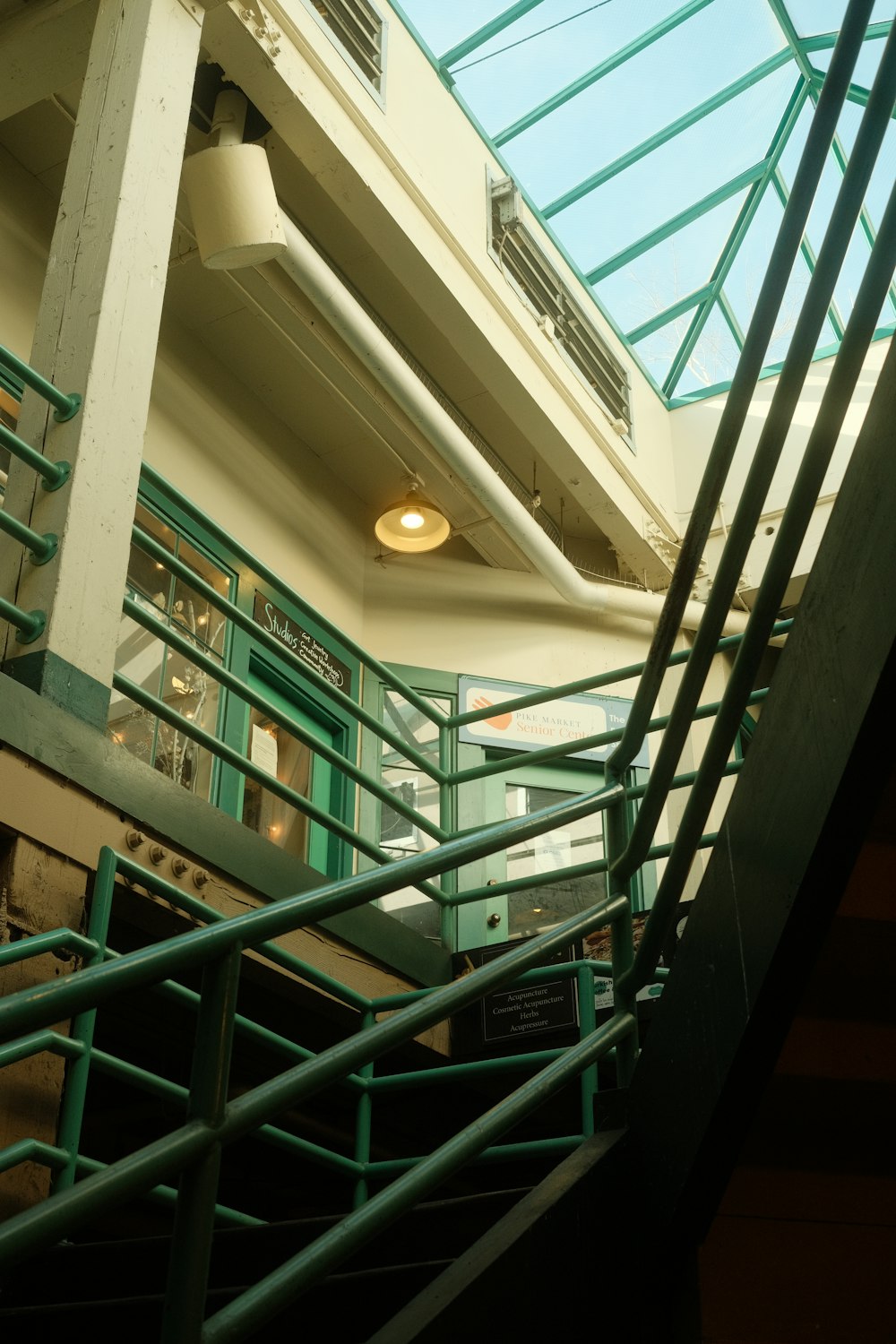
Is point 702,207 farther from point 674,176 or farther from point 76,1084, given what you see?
point 76,1084

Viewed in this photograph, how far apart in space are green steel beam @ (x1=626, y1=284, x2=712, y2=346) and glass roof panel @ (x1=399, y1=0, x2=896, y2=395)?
17 mm

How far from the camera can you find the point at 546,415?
9.02 m

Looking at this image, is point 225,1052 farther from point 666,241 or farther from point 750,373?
point 666,241

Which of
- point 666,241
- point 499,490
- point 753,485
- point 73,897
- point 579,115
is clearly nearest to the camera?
point 753,485

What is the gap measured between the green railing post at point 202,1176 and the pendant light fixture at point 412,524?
7.03 metres

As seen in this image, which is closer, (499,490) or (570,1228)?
(570,1228)

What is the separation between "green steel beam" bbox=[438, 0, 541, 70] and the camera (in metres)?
8.62

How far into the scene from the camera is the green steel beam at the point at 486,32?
8.62m

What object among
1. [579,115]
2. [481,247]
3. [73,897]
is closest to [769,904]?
[73,897]

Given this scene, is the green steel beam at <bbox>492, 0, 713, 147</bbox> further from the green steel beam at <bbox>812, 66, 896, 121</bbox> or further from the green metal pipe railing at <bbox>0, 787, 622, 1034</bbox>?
the green metal pipe railing at <bbox>0, 787, 622, 1034</bbox>

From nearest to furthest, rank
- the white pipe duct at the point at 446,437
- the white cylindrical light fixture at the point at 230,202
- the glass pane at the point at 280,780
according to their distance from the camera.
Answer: the white cylindrical light fixture at the point at 230,202 < the white pipe duct at the point at 446,437 < the glass pane at the point at 280,780

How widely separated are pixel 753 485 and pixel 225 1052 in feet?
4.53

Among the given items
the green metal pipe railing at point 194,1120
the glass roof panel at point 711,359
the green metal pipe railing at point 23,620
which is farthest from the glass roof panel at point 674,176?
the green metal pipe railing at point 194,1120

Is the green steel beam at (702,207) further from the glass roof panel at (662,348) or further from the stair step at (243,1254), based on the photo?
the stair step at (243,1254)
